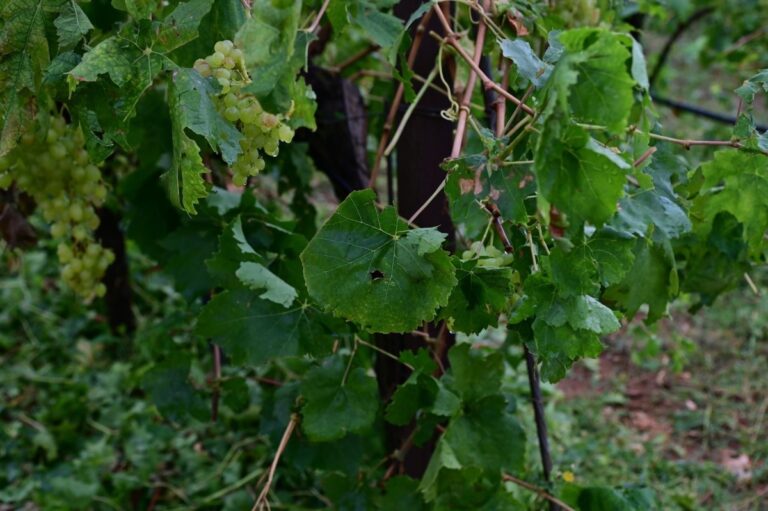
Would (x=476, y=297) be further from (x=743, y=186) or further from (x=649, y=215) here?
(x=743, y=186)

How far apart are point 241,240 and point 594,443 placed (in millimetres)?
1599

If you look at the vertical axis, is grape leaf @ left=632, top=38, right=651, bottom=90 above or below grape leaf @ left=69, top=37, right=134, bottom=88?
above

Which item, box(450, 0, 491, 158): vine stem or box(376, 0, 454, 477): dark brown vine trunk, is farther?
box(376, 0, 454, 477): dark brown vine trunk

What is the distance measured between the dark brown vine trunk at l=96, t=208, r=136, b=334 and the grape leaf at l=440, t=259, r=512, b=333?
1710mm

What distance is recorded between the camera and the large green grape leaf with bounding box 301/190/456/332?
935 mm

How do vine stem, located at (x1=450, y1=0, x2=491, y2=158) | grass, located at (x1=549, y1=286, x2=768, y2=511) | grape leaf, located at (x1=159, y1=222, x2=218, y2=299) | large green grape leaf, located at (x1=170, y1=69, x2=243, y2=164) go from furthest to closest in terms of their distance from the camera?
grass, located at (x1=549, y1=286, x2=768, y2=511) < grape leaf, located at (x1=159, y1=222, x2=218, y2=299) < vine stem, located at (x1=450, y1=0, x2=491, y2=158) < large green grape leaf, located at (x1=170, y1=69, x2=243, y2=164)

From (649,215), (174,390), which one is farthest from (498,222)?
(174,390)

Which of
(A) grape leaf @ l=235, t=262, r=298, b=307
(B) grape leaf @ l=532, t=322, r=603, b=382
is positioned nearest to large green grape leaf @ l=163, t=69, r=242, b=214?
(A) grape leaf @ l=235, t=262, r=298, b=307

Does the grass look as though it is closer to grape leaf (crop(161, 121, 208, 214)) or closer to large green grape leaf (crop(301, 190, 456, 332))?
large green grape leaf (crop(301, 190, 456, 332))

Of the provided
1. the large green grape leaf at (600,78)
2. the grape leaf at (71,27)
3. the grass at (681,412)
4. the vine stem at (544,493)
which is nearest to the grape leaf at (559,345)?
the large green grape leaf at (600,78)

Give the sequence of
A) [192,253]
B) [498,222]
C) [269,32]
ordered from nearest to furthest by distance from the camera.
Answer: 1. [269,32]
2. [498,222]
3. [192,253]

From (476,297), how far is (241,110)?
36 cm

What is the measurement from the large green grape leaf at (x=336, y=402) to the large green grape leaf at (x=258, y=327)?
0.35 ft

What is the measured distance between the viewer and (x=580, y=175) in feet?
2.50
